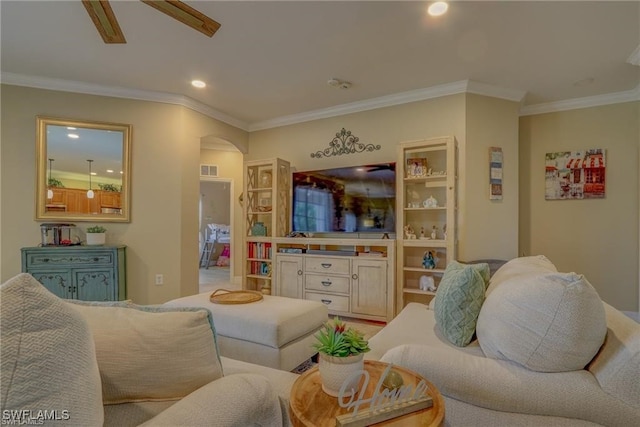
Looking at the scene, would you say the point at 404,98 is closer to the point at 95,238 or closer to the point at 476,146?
the point at 476,146

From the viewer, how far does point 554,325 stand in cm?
105

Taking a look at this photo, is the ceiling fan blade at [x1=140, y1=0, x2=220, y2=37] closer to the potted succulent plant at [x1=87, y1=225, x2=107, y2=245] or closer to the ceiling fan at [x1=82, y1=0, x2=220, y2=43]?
the ceiling fan at [x1=82, y1=0, x2=220, y2=43]

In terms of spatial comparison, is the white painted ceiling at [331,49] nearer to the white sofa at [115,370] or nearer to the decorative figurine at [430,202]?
the decorative figurine at [430,202]

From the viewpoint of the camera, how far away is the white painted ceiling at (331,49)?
2.25m

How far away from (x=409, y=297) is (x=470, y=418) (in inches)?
104

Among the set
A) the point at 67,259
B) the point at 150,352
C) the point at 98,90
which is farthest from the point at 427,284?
the point at 98,90

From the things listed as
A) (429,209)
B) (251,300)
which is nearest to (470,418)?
(251,300)

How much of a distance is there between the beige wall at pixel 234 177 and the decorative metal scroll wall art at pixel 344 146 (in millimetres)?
2337

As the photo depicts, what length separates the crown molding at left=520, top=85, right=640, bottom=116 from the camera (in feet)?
11.4

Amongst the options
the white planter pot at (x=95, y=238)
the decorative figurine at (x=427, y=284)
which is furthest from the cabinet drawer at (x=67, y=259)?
the decorative figurine at (x=427, y=284)

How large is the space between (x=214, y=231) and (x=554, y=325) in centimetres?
768

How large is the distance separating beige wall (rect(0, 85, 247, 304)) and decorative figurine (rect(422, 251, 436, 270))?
9.04 ft

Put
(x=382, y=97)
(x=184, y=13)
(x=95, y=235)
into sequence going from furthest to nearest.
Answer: (x=382, y=97)
(x=95, y=235)
(x=184, y=13)

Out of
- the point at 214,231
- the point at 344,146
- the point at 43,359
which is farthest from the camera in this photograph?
the point at 214,231
